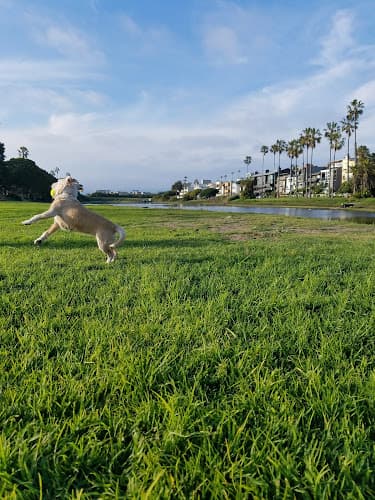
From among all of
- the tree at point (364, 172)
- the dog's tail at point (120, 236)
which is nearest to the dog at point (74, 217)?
the dog's tail at point (120, 236)

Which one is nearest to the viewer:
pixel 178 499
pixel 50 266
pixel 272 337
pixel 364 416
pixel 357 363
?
pixel 178 499

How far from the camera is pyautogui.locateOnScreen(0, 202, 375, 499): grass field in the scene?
108cm

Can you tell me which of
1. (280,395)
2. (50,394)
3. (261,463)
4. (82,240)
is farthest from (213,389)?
(82,240)

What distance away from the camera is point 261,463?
1.13 metres

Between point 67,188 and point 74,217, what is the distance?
48 centimetres

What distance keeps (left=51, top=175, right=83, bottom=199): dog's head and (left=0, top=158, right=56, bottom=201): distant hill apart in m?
58.0

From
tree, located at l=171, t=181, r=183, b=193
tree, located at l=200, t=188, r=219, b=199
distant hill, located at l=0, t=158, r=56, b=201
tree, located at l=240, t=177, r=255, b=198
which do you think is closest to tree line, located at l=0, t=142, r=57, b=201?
distant hill, located at l=0, t=158, r=56, b=201

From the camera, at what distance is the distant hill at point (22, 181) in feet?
182

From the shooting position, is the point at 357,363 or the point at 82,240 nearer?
the point at 357,363

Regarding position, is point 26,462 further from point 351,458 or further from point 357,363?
point 357,363

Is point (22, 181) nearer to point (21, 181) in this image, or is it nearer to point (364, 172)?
point (21, 181)

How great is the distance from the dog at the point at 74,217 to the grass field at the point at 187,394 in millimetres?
1379

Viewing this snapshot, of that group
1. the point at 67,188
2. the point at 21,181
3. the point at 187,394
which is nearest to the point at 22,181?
the point at 21,181

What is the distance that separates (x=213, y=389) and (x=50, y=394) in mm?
775
